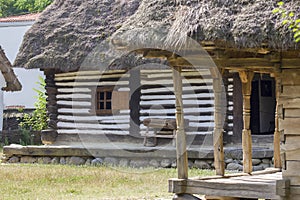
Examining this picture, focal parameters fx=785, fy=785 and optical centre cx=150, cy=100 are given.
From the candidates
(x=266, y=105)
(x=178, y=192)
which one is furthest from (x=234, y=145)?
(x=178, y=192)

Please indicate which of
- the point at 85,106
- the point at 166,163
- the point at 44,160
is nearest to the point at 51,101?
the point at 85,106

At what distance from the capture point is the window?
2167 centimetres

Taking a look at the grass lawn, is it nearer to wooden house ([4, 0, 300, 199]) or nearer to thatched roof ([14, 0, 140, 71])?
wooden house ([4, 0, 300, 199])

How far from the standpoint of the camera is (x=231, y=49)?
34.9ft

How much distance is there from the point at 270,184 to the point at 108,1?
508 inches

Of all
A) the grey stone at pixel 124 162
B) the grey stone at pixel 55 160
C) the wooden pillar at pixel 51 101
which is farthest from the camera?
the wooden pillar at pixel 51 101

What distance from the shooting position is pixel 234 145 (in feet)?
62.5

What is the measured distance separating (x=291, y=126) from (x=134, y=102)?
11.2 meters

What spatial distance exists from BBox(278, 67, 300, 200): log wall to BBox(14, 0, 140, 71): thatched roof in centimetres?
1089

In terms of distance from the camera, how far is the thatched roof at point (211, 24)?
996 cm

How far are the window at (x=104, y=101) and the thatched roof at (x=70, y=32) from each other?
4.52ft

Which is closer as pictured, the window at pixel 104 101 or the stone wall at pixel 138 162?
the stone wall at pixel 138 162

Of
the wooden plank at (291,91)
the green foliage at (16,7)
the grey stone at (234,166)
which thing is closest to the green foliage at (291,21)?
the wooden plank at (291,91)

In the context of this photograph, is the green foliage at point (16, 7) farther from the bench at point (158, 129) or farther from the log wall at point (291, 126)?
the log wall at point (291, 126)
